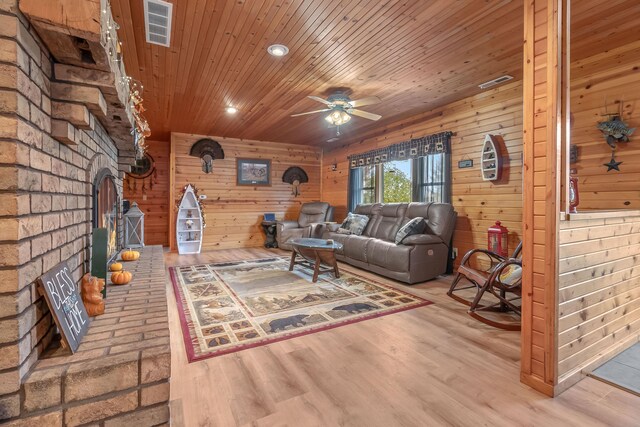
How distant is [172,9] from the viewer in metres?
2.20

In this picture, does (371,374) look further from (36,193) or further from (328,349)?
(36,193)

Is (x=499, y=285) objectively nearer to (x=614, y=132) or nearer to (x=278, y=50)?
(x=614, y=132)

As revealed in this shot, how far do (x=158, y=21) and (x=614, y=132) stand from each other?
400 cm

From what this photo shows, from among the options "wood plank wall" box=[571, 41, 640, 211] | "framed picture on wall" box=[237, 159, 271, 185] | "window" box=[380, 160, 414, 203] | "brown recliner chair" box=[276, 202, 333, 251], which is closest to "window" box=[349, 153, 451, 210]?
"window" box=[380, 160, 414, 203]

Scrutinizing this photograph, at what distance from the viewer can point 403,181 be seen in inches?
210

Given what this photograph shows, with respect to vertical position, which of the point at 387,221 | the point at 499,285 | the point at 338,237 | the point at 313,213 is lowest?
the point at 499,285

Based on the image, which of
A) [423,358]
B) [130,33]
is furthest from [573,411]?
[130,33]

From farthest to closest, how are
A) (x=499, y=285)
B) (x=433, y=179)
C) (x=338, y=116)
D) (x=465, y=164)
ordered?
(x=433, y=179), (x=465, y=164), (x=338, y=116), (x=499, y=285)

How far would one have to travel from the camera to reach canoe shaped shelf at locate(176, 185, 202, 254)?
604cm

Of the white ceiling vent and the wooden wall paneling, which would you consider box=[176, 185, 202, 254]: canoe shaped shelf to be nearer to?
the wooden wall paneling

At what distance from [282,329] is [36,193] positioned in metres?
1.84

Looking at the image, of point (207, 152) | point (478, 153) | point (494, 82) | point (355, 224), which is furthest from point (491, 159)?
point (207, 152)

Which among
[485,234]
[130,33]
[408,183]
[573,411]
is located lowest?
[573,411]

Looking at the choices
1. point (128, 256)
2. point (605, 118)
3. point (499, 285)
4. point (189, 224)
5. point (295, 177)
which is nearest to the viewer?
point (499, 285)
